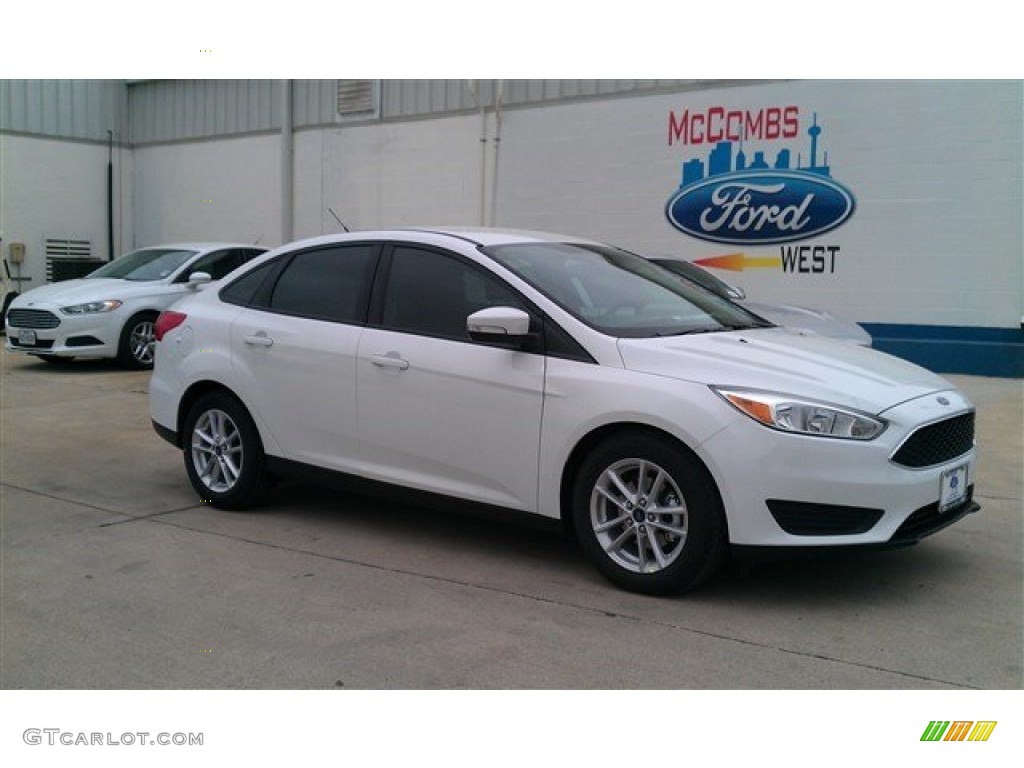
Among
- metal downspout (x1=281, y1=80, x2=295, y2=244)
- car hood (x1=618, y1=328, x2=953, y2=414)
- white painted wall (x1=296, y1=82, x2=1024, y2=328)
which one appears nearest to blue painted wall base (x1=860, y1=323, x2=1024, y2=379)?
white painted wall (x1=296, y1=82, x2=1024, y2=328)

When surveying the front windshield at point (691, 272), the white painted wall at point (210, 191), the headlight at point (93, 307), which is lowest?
the headlight at point (93, 307)

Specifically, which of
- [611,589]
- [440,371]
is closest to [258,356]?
[440,371]

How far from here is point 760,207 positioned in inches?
513

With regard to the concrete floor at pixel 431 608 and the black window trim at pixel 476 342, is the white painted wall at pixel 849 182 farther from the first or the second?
the black window trim at pixel 476 342

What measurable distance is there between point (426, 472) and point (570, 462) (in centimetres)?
86

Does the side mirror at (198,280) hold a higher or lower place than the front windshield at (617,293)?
lower

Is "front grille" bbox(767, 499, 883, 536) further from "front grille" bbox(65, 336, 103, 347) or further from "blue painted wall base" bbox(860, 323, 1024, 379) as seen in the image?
"front grille" bbox(65, 336, 103, 347)

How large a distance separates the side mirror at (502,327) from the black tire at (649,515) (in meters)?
0.66

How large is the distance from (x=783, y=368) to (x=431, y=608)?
189 cm

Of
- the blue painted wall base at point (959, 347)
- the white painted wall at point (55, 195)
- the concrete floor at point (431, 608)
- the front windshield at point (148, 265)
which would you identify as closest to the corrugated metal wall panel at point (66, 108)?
the white painted wall at point (55, 195)

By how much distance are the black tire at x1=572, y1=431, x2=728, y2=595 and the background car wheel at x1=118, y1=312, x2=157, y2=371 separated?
30.2 feet

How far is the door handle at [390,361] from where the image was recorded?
5219 millimetres
